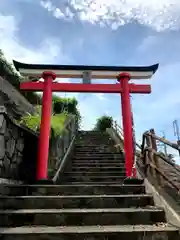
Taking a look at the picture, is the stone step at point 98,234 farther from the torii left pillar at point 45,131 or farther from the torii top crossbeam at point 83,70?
the torii top crossbeam at point 83,70

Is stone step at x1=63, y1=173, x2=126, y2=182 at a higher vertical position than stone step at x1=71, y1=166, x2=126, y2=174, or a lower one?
lower

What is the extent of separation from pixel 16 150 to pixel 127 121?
3.14 meters

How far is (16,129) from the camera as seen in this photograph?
4.74 meters

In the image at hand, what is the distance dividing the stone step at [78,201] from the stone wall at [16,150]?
0.59 m

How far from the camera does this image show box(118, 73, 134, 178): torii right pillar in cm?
605

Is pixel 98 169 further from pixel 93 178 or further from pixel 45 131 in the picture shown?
pixel 45 131

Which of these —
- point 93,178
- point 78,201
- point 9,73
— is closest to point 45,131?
point 93,178

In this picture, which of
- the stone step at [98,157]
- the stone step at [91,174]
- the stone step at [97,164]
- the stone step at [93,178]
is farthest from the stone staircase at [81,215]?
the stone step at [98,157]

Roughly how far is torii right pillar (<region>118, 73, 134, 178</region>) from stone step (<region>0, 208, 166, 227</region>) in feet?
8.57

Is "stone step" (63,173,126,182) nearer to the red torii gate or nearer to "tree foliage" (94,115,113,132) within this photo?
the red torii gate

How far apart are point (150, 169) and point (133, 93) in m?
3.01

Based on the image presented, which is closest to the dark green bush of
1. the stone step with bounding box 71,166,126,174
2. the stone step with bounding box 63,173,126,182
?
the stone step with bounding box 71,166,126,174

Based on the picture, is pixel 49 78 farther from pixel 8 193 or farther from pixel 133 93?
pixel 8 193

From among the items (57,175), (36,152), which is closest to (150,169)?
(57,175)
